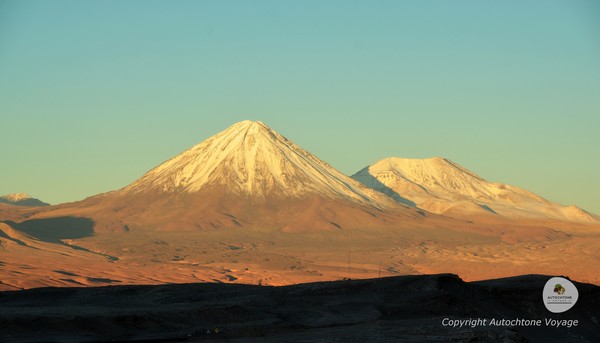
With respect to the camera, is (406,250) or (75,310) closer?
(75,310)

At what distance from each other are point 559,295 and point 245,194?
135478 mm

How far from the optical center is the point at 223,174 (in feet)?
563

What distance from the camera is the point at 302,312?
27.9 metres

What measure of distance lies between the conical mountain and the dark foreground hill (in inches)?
4343

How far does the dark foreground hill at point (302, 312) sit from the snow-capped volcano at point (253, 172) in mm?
130744

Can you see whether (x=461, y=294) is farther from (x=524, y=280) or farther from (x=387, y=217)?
(x=387, y=217)

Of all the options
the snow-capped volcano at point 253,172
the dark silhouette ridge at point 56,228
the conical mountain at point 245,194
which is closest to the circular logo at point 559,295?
the dark silhouette ridge at point 56,228

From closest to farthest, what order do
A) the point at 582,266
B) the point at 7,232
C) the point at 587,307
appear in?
the point at 587,307 → the point at 582,266 → the point at 7,232

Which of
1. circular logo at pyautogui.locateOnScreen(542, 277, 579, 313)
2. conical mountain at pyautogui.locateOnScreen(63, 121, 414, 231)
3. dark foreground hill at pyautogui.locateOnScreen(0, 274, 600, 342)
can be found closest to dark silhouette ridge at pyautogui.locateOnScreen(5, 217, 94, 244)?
conical mountain at pyautogui.locateOnScreen(63, 121, 414, 231)

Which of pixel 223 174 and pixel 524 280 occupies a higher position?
pixel 223 174

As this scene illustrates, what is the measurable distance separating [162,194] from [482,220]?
5842cm

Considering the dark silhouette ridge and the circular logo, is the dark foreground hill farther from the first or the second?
the dark silhouette ridge

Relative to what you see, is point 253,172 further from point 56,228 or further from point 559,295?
point 559,295

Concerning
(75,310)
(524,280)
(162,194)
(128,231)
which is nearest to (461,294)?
(524,280)
